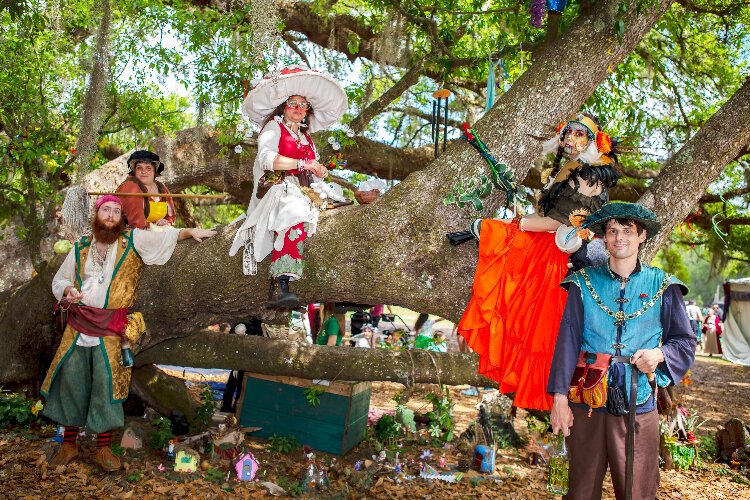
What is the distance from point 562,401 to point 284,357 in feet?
10.3

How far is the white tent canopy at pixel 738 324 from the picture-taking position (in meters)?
15.3

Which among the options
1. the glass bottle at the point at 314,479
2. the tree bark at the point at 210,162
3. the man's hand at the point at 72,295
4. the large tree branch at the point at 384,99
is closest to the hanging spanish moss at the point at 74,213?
the man's hand at the point at 72,295

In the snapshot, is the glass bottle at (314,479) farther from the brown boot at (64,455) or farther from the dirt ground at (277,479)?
the brown boot at (64,455)

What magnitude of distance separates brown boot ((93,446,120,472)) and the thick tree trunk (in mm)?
968


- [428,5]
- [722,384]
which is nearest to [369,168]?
[428,5]

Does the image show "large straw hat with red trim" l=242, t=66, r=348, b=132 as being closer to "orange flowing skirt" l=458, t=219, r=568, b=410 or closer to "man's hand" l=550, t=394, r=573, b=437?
"orange flowing skirt" l=458, t=219, r=568, b=410

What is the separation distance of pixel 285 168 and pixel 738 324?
50.5ft

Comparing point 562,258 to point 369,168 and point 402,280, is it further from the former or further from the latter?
point 369,168

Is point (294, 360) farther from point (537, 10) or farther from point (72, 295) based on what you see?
point (537, 10)

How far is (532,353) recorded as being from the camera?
11.7ft

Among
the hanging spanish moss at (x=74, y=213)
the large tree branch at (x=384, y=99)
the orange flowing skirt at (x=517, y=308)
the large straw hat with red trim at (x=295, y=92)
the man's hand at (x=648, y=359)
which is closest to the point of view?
the man's hand at (x=648, y=359)

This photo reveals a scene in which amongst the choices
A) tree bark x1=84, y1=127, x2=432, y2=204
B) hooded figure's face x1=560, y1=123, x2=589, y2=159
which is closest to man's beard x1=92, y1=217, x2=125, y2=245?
tree bark x1=84, y1=127, x2=432, y2=204

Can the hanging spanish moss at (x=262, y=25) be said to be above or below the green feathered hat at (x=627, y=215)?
above

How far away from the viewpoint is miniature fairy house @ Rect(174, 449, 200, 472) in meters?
4.85
